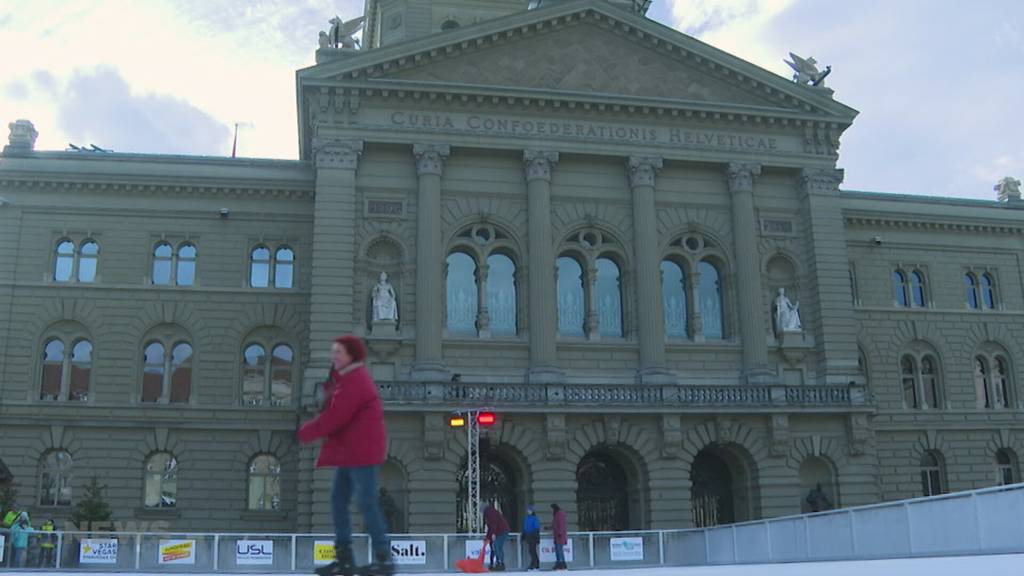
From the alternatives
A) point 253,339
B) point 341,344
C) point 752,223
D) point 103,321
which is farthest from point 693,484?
point 341,344

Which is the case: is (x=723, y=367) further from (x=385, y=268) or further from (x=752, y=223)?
(x=385, y=268)

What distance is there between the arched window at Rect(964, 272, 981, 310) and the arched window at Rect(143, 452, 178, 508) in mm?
36133

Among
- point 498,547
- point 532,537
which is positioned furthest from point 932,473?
point 498,547

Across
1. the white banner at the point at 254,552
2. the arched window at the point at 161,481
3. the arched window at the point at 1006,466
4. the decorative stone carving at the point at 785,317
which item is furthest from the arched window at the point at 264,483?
the arched window at the point at 1006,466

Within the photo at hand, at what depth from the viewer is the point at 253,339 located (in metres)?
42.8

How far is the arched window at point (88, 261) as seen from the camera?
139ft

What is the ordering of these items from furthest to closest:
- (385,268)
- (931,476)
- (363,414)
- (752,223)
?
(931,476) → (752,223) → (385,268) → (363,414)

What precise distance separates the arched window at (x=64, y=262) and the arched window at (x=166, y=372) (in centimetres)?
425

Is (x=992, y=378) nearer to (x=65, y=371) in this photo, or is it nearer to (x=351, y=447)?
(x=65, y=371)

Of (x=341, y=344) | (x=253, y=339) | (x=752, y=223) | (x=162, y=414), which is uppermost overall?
(x=752, y=223)

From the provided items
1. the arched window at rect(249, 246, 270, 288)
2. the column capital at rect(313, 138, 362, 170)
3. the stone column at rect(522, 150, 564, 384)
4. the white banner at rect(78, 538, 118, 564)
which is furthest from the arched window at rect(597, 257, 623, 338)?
the white banner at rect(78, 538, 118, 564)

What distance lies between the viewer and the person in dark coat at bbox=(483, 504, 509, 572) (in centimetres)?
2630

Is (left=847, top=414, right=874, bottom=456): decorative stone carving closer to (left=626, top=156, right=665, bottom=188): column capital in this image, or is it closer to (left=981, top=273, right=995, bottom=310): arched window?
(left=626, top=156, right=665, bottom=188): column capital

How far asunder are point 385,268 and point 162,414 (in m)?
10.2
